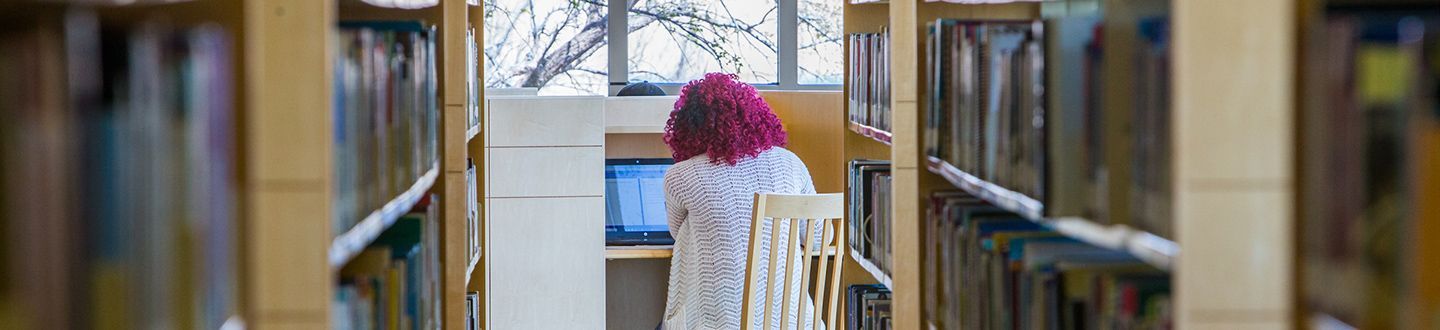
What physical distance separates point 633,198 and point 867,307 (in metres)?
1.51

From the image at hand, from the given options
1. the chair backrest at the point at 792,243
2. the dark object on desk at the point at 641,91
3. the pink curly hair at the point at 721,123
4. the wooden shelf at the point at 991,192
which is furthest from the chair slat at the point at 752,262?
the dark object on desk at the point at 641,91

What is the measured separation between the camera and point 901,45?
2.29m

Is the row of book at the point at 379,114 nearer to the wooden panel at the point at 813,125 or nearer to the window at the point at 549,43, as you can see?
the wooden panel at the point at 813,125

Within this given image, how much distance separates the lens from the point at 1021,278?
4.97 ft

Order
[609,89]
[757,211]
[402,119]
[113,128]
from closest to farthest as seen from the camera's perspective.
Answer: [113,128]
[402,119]
[757,211]
[609,89]

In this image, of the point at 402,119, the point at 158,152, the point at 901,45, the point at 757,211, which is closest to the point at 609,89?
the point at 757,211

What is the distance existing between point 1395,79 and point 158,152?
86cm

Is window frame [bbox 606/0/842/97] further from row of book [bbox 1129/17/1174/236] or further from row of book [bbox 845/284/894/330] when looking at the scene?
row of book [bbox 1129/17/1174/236]

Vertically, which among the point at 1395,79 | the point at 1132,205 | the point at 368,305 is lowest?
the point at 368,305

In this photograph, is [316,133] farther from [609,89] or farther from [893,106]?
[609,89]

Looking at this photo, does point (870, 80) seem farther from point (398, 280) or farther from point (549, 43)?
point (549, 43)

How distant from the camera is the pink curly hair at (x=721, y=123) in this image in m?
3.73

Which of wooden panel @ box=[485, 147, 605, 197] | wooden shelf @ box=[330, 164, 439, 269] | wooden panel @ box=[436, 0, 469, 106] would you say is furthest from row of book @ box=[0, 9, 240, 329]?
wooden panel @ box=[485, 147, 605, 197]

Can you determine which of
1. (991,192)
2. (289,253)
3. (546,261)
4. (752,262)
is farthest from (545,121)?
(289,253)
